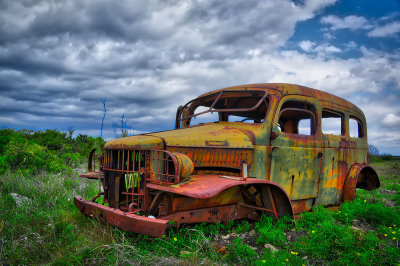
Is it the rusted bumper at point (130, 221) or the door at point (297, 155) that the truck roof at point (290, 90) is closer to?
the door at point (297, 155)

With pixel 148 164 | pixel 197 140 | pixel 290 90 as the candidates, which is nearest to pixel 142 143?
pixel 148 164

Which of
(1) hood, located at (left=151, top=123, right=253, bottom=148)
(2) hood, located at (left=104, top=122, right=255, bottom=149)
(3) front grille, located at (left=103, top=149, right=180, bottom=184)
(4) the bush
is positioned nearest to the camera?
(3) front grille, located at (left=103, top=149, right=180, bottom=184)

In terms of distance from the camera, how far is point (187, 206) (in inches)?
132

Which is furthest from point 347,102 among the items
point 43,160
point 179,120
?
point 43,160

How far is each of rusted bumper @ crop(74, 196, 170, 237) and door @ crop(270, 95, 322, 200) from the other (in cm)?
193

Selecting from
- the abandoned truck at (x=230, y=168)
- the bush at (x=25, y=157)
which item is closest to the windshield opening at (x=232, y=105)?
the abandoned truck at (x=230, y=168)

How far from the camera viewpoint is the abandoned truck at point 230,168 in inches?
126

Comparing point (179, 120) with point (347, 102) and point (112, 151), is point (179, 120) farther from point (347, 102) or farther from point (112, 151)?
point (347, 102)

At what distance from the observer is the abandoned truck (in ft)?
10.5

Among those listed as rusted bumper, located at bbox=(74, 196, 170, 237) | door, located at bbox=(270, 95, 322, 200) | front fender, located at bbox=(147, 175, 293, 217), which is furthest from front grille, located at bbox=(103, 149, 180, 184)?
door, located at bbox=(270, 95, 322, 200)

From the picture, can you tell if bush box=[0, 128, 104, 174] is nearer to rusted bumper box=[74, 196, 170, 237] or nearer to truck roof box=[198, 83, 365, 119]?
rusted bumper box=[74, 196, 170, 237]

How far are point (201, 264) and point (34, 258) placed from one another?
6.23 ft

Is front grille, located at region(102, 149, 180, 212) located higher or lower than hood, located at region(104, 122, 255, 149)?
lower

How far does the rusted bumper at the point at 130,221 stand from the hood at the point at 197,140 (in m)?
0.78
